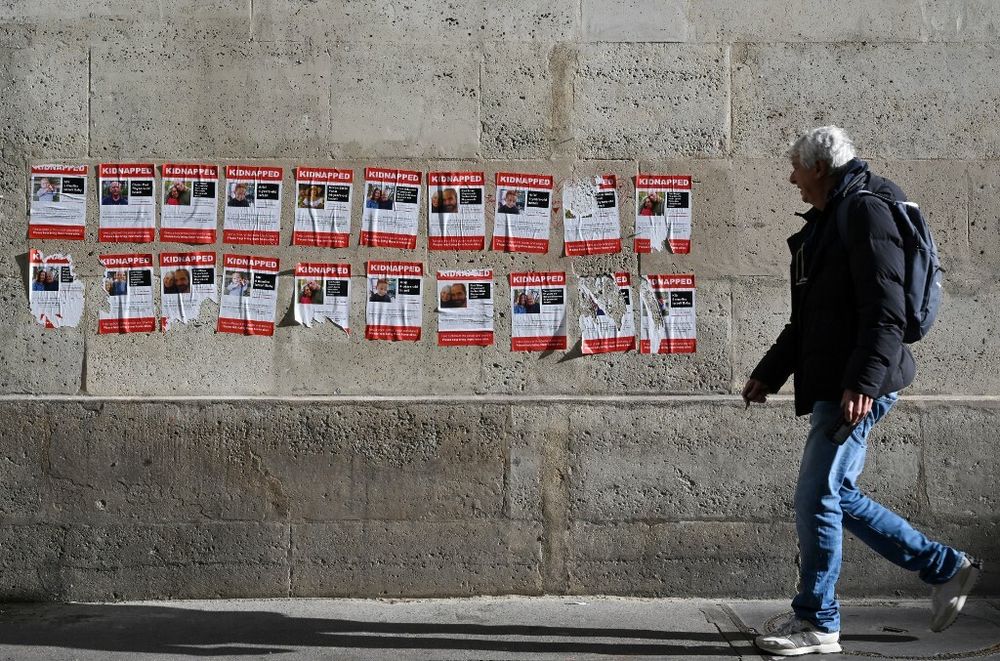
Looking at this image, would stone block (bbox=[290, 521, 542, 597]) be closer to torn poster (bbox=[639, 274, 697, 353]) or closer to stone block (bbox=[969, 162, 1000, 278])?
torn poster (bbox=[639, 274, 697, 353])

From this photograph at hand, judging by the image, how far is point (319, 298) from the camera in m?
4.89

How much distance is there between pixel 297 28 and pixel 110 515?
7.74 ft

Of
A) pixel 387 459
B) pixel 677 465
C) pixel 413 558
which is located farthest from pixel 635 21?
pixel 413 558

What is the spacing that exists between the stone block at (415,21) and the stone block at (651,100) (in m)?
0.24

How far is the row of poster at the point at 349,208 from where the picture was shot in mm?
4855

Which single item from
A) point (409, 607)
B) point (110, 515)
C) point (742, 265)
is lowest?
point (409, 607)

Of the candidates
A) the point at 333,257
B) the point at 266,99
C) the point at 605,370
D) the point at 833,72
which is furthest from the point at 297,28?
the point at 833,72

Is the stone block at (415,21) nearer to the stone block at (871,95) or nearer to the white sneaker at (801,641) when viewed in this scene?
the stone block at (871,95)

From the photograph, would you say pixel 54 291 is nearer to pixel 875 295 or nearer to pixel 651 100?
pixel 651 100

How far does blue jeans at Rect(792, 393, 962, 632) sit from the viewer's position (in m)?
3.84

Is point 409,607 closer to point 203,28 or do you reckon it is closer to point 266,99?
point 266,99

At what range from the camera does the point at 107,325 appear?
15.9 feet

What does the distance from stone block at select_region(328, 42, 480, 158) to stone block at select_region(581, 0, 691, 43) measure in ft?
1.87

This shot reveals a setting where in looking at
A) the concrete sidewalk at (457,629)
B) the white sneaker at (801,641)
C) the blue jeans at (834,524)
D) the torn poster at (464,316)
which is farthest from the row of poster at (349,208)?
the white sneaker at (801,641)
